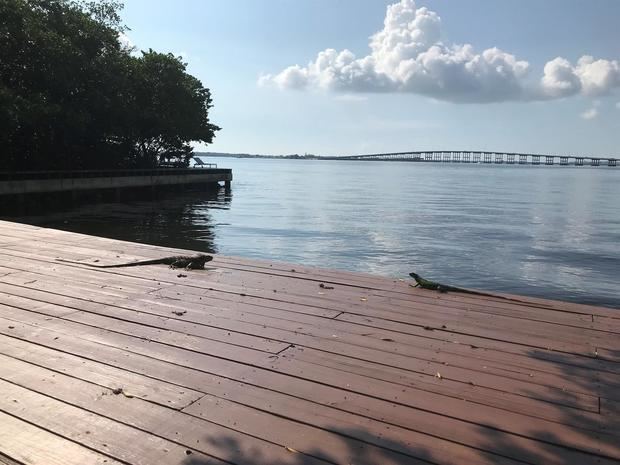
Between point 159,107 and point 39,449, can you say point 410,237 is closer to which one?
point 39,449

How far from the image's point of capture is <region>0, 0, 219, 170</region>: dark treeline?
2803 cm

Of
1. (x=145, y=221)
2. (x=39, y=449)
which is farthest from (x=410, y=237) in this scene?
(x=39, y=449)

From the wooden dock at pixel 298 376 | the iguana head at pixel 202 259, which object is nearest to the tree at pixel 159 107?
the iguana head at pixel 202 259

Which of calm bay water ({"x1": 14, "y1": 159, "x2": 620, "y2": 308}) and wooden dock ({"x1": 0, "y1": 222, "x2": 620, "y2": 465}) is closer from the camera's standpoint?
wooden dock ({"x1": 0, "y1": 222, "x2": 620, "y2": 465})

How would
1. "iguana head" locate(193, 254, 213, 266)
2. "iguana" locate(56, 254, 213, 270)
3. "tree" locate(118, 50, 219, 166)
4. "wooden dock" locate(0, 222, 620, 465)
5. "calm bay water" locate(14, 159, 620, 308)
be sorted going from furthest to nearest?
1. "tree" locate(118, 50, 219, 166)
2. "calm bay water" locate(14, 159, 620, 308)
3. "iguana head" locate(193, 254, 213, 266)
4. "iguana" locate(56, 254, 213, 270)
5. "wooden dock" locate(0, 222, 620, 465)

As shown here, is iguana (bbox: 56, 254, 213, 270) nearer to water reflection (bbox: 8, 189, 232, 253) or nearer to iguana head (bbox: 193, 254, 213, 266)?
iguana head (bbox: 193, 254, 213, 266)

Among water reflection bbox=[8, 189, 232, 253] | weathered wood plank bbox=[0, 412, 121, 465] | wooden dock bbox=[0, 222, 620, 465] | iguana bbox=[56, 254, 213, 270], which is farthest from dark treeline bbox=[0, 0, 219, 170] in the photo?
weathered wood plank bbox=[0, 412, 121, 465]

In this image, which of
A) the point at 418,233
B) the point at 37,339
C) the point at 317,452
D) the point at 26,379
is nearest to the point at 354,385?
the point at 317,452

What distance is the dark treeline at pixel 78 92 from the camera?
28.0 m

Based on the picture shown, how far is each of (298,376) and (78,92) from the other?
3349 cm

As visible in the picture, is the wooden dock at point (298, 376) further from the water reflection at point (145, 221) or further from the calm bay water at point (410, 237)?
the water reflection at point (145, 221)

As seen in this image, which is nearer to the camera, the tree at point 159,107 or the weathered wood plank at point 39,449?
the weathered wood plank at point 39,449

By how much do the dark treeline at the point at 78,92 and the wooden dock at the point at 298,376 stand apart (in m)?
24.8

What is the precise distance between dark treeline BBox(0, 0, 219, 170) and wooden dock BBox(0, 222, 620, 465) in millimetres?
24767
